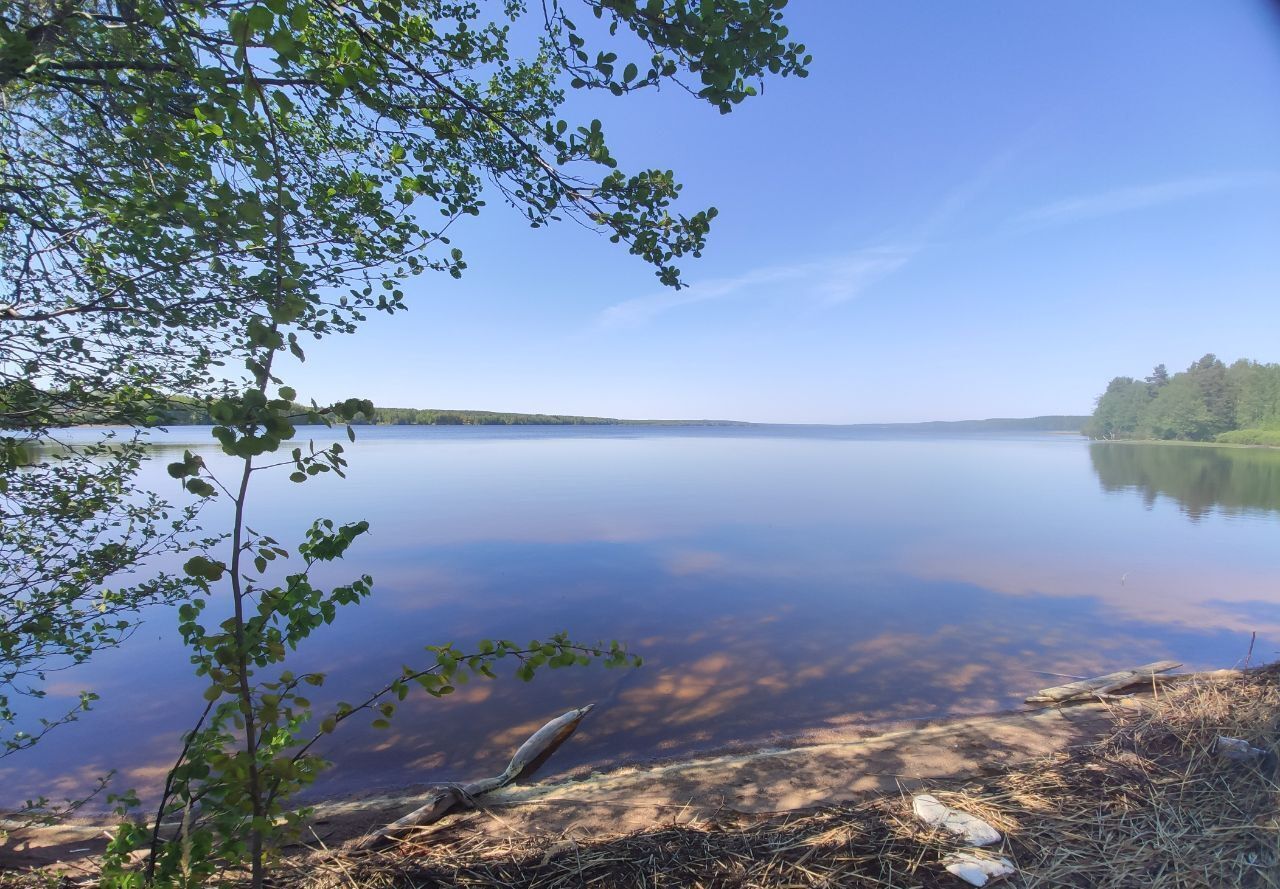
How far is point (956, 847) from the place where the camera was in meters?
2.47

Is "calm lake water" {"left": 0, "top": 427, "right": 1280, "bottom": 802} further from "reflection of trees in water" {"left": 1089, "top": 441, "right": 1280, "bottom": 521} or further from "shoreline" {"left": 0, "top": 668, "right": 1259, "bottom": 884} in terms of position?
"reflection of trees in water" {"left": 1089, "top": 441, "right": 1280, "bottom": 521}

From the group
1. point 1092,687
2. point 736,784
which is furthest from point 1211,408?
point 736,784

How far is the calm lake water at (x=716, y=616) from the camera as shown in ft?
18.8

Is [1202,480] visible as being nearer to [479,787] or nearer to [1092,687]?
[1092,687]

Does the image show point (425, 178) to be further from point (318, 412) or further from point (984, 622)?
point (984, 622)

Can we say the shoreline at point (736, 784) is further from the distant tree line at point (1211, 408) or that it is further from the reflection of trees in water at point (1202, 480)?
the distant tree line at point (1211, 408)

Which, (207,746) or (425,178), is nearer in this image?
(207,746)

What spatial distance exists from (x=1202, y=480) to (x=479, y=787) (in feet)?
133

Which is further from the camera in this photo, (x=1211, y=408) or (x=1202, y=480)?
(x=1211, y=408)

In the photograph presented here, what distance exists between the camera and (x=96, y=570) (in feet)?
10.7

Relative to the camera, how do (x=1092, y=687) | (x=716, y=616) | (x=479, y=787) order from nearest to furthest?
1. (x=479, y=787)
2. (x=1092, y=687)
3. (x=716, y=616)

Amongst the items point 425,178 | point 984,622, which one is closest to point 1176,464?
point 984,622

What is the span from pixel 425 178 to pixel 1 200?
225 cm

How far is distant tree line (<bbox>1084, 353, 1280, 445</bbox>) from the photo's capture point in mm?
63844
